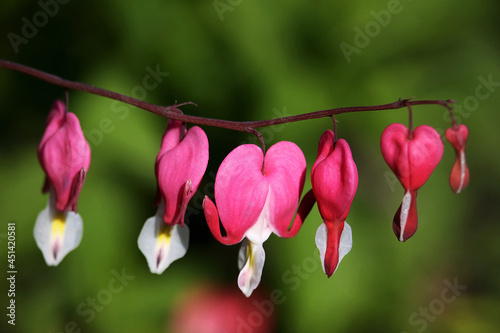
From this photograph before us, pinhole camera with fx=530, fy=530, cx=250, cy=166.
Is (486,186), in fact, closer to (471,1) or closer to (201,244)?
(471,1)

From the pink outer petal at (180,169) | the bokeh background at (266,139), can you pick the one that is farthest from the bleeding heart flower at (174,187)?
the bokeh background at (266,139)

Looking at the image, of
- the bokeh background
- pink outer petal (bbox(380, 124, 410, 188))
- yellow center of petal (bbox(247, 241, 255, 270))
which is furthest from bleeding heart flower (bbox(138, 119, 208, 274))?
the bokeh background

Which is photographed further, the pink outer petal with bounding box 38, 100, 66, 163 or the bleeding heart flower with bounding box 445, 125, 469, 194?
the pink outer petal with bounding box 38, 100, 66, 163

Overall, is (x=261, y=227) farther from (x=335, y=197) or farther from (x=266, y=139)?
(x=266, y=139)

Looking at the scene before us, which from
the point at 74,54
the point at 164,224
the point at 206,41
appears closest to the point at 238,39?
the point at 206,41

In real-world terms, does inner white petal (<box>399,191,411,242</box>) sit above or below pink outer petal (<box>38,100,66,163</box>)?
below

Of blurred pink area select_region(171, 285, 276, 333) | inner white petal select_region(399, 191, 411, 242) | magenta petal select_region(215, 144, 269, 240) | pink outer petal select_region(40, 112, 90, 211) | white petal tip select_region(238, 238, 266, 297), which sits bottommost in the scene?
blurred pink area select_region(171, 285, 276, 333)

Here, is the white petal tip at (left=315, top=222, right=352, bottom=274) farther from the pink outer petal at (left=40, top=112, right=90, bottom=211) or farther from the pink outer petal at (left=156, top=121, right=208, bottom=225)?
the pink outer petal at (left=40, top=112, right=90, bottom=211)
